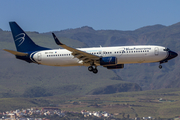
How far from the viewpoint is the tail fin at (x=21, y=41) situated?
261ft

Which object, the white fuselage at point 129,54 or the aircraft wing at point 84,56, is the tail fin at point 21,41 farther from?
the aircraft wing at point 84,56

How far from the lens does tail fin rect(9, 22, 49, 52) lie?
79.5m

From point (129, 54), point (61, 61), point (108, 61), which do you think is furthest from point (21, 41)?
point (129, 54)

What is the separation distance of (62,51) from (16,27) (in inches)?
540

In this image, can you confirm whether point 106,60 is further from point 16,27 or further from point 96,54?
point 16,27

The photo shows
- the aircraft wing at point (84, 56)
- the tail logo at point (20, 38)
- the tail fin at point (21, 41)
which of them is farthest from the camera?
the tail logo at point (20, 38)

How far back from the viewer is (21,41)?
263ft

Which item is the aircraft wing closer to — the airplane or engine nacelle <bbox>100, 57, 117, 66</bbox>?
the airplane

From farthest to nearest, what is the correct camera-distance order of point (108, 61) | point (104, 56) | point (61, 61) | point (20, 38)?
point (20, 38) < point (61, 61) < point (104, 56) < point (108, 61)

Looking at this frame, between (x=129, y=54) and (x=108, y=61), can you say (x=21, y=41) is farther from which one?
(x=129, y=54)

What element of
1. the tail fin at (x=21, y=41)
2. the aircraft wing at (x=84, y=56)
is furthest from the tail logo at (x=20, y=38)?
the aircraft wing at (x=84, y=56)

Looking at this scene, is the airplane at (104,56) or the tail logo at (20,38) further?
the tail logo at (20,38)

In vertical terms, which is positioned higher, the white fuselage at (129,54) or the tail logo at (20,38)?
the tail logo at (20,38)

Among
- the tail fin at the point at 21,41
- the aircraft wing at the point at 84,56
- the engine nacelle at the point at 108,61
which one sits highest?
the tail fin at the point at 21,41
